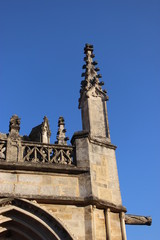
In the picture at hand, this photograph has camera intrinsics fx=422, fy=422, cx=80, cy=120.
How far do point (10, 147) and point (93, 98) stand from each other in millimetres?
2540

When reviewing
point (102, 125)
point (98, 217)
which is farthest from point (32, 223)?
point (102, 125)

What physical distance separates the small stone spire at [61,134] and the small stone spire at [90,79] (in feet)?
9.74

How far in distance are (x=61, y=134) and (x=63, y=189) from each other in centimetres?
525

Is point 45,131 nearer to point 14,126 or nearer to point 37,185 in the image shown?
point 14,126

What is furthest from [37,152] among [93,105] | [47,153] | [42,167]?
[93,105]

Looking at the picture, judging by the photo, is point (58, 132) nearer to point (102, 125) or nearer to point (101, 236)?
point (102, 125)

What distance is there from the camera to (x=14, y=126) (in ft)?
30.2

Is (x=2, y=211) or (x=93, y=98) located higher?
(x=93, y=98)

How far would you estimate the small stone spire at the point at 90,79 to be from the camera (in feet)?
34.0

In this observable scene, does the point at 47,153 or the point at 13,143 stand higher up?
the point at 13,143

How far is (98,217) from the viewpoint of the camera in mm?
8211

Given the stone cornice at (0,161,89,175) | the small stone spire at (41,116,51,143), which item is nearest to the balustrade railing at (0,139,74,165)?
the stone cornice at (0,161,89,175)

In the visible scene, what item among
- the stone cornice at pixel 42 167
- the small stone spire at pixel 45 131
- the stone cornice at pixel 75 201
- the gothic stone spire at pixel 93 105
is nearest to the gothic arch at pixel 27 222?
the stone cornice at pixel 75 201

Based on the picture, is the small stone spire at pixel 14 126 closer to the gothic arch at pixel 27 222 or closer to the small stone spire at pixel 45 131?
the gothic arch at pixel 27 222
